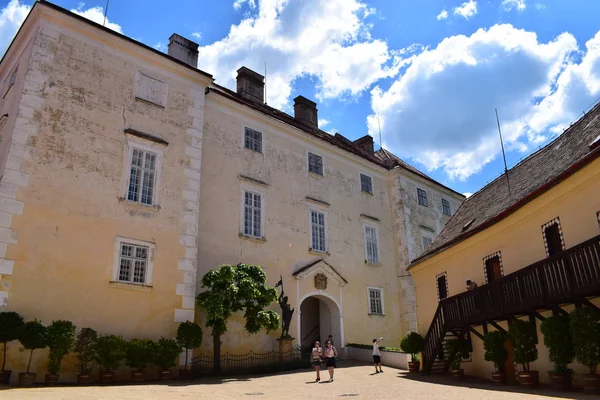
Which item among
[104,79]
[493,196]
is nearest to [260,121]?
[104,79]

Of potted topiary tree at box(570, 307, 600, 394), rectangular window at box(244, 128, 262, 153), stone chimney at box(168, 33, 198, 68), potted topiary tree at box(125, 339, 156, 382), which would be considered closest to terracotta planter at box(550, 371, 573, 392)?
potted topiary tree at box(570, 307, 600, 394)

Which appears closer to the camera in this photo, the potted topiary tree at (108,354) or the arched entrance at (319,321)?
the potted topiary tree at (108,354)

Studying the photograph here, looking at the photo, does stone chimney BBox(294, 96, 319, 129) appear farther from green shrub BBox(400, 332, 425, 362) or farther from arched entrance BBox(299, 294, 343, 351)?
green shrub BBox(400, 332, 425, 362)

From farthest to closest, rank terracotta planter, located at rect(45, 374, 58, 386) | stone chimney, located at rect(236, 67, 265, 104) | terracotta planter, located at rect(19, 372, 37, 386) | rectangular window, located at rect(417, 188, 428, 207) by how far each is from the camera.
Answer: rectangular window, located at rect(417, 188, 428, 207), stone chimney, located at rect(236, 67, 265, 104), terracotta planter, located at rect(45, 374, 58, 386), terracotta planter, located at rect(19, 372, 37, 386)

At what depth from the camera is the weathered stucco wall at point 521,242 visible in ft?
41.4

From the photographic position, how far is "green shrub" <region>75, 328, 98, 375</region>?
1499 centimetres

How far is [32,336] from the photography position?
45.6 ft

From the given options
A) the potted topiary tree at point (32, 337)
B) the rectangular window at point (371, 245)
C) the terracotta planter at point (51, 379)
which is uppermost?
the rectangular window at point (371, 245)

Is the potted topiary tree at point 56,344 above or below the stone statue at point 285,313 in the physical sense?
below

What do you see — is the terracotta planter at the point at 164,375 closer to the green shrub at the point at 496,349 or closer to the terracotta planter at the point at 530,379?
the green shrub at the point at 496,349

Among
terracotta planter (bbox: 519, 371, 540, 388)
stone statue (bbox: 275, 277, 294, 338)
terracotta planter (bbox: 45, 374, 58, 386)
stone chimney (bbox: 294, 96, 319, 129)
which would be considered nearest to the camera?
terracotta planter (bbox: 519, 371, 540, 388)

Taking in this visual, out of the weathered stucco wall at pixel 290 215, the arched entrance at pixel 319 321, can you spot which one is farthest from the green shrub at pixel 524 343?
the arched entrance at pixel 319 321

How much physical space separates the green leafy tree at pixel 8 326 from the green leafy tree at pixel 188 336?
16.8 feet

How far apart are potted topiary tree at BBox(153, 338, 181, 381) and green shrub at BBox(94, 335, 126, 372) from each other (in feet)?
3.82
